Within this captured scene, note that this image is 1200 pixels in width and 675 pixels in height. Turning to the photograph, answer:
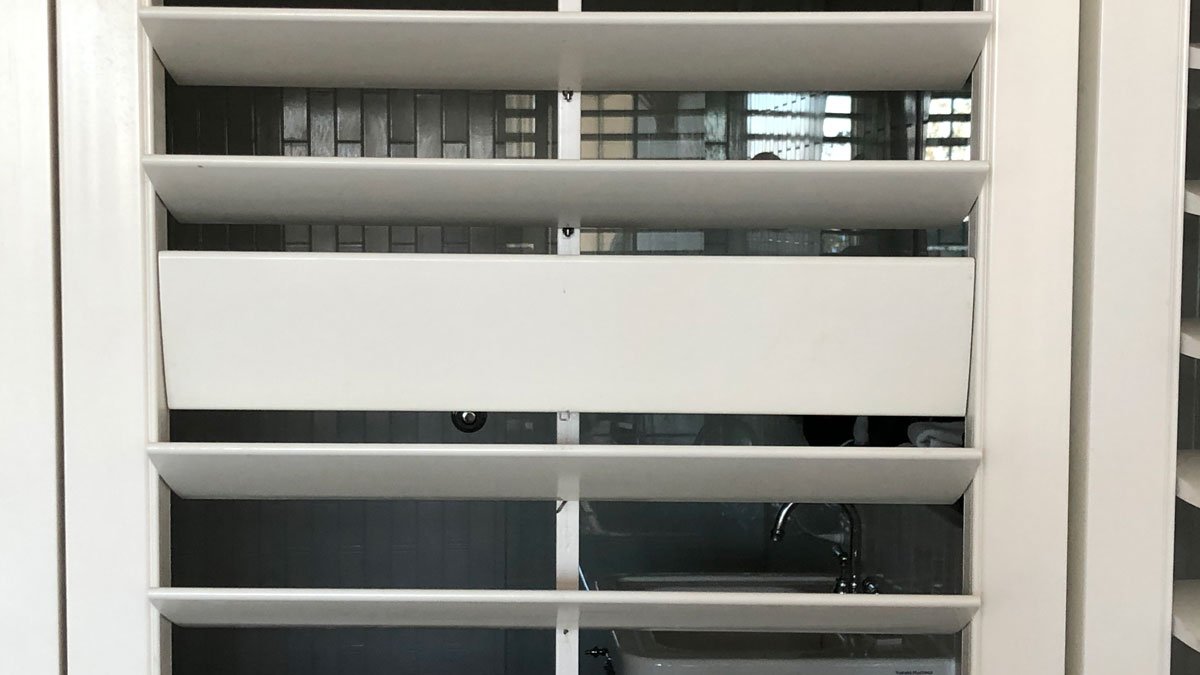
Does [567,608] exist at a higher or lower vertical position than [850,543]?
higher

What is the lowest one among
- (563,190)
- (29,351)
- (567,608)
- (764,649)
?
(764,649)

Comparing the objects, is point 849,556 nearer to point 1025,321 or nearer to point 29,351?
point 1025,321

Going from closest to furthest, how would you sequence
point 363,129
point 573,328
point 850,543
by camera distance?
point 573,328 < point 850,543 < point 363,129

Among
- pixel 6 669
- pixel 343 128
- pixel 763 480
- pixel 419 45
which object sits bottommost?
pixel 6 669

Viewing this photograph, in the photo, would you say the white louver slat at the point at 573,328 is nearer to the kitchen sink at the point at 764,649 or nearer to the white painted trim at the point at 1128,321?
the white painted trim at the point at 1128,321

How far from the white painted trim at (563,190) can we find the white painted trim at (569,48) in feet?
0.18

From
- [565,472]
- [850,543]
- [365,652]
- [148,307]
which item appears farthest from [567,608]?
[365,652]

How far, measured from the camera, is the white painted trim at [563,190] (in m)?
0.66

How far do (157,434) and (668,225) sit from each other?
0.41 m

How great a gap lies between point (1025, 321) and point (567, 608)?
375 mm

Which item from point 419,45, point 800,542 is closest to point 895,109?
point 800,542

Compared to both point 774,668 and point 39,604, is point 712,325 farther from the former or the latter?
point 774,668

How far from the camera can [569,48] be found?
0.69 metres

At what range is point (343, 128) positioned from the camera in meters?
2.36
